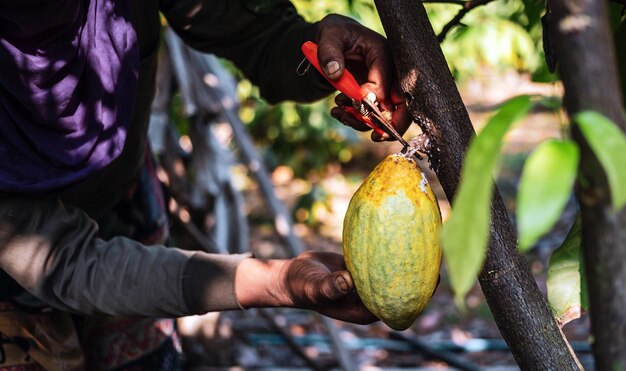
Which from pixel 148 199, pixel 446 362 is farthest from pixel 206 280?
pixel 446 362

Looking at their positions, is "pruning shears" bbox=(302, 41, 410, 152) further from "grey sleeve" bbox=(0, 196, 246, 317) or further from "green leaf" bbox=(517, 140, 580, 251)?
"green leaf" bbox=(517, 140, 580, 251)

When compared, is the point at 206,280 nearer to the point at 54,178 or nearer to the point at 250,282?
the point at 250,282

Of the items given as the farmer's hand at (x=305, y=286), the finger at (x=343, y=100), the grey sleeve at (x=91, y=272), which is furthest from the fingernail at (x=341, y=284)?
the finger at (x=343, y=100)

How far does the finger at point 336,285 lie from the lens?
1.27 metres

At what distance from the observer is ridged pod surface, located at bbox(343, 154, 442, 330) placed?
1178 millimetres

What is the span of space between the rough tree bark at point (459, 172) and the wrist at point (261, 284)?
0.37 meters

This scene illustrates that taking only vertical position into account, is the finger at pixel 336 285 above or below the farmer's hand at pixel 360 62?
below

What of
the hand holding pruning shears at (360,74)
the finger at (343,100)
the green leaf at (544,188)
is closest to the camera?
the green leaf at (544,188)

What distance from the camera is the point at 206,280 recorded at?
1.47m

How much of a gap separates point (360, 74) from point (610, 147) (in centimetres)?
101

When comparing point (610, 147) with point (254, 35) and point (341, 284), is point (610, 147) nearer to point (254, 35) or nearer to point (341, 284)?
point (341, 284)

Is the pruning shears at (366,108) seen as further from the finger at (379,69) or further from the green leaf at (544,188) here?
the green leaf at (544,188)

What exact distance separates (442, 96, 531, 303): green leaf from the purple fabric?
96 cm

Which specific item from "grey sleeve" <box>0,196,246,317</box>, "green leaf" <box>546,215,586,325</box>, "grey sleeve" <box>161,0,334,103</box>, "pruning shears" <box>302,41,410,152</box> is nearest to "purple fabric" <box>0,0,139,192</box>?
"grey sleeve" <box>0,196,246,317</box>
